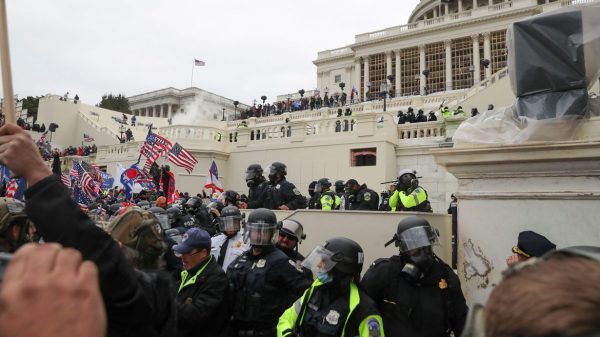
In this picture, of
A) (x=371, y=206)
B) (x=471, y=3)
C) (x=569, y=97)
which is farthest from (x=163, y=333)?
(x=471, y=3)

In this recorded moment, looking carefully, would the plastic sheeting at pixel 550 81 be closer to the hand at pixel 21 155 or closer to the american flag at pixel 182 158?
the hand at pixel 21 155

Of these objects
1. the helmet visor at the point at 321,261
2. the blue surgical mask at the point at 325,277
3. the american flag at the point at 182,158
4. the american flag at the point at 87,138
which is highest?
the american flag at the point at 87,138

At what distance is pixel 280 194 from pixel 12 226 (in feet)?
20.4

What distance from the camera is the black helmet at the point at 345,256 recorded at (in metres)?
3.32

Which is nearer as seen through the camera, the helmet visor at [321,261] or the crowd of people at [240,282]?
the crowd of people at [240,282]

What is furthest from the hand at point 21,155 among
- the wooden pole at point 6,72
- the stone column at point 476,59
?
the stone column at point 476,59

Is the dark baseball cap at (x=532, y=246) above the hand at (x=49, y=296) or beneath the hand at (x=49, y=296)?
beneath

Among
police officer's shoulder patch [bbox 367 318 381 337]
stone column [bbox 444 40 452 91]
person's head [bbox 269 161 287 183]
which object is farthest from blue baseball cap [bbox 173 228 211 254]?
stone column [bbox 444 40 452 91]

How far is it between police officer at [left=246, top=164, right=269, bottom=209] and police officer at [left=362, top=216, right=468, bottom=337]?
17.8 ft

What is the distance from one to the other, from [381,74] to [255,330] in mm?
52421

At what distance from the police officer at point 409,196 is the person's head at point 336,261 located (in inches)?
156

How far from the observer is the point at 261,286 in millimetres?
3906

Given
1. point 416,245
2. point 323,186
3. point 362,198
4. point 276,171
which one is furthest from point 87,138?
point 416,245

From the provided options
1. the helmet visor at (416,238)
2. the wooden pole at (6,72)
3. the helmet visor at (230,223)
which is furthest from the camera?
Answer: the helmet visor at (230,223)
